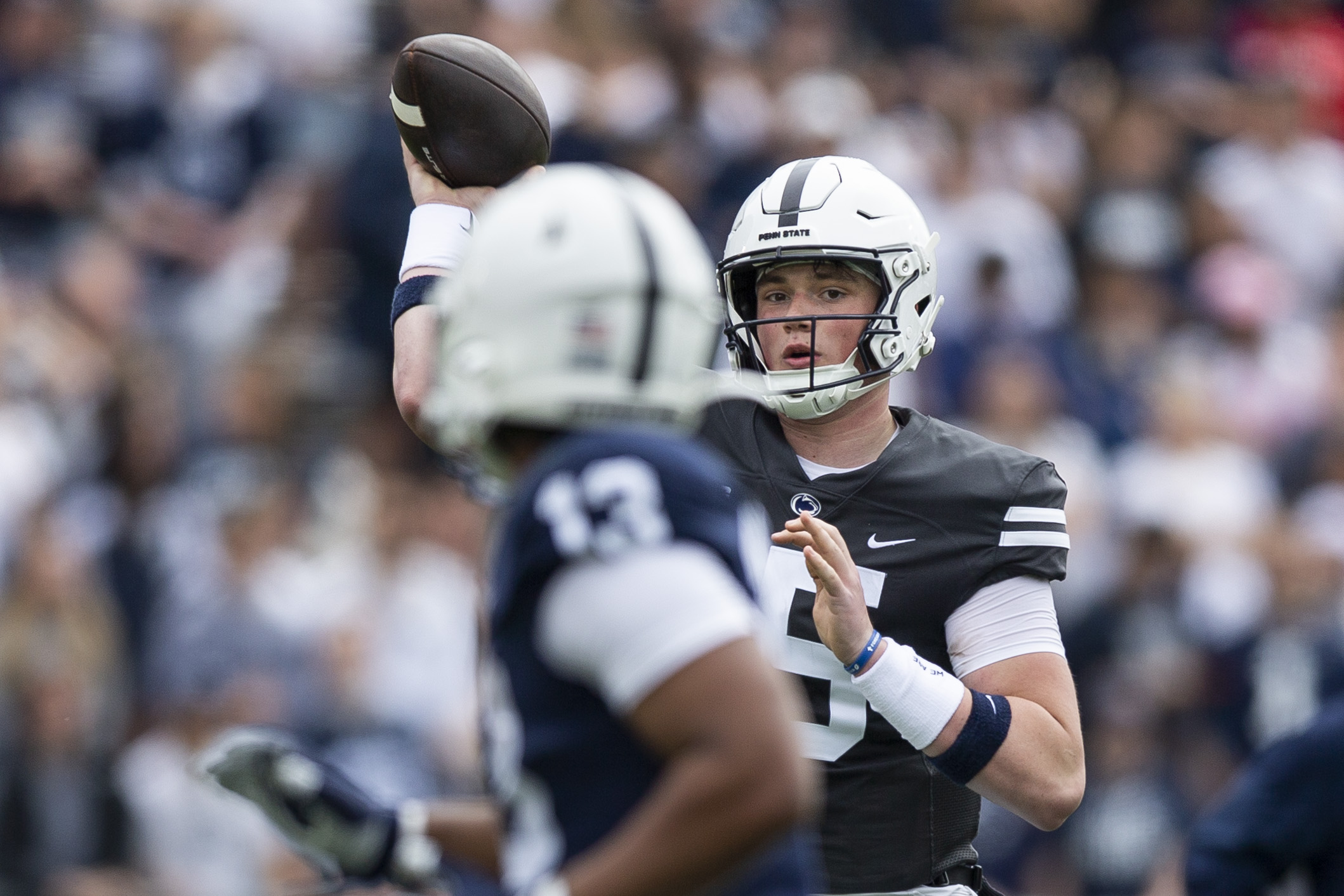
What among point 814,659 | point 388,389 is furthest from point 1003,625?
point 388,389

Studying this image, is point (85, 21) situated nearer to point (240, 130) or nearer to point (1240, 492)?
point (240, 130)

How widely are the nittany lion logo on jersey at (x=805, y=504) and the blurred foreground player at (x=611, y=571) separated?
1102 millimetres

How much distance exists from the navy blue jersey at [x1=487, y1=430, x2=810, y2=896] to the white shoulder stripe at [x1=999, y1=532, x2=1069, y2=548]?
1301mm

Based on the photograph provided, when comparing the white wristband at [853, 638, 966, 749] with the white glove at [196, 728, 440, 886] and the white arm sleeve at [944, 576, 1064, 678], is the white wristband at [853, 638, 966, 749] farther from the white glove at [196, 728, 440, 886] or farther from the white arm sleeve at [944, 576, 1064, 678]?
the white glove at [196, 728, 440, 886]

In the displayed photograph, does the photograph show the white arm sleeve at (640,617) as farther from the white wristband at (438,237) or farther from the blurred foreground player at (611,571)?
the white wristband at (438,237)

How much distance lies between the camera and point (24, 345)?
786cm

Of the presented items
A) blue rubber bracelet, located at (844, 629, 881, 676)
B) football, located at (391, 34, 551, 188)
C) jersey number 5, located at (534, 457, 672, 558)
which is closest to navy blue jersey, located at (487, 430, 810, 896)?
jersey number 5, located at (534, 457, 672, 558)

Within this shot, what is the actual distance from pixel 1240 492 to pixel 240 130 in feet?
16.5

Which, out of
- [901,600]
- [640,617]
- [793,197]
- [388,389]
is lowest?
[388,389]

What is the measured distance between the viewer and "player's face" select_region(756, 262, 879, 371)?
11.8 ft

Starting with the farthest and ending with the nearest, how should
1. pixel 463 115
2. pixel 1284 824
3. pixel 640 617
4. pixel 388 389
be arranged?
pixel 388 389, pixel 1284 824, pixel 463 115, pixel 640 617

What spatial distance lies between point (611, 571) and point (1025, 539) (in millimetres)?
1544

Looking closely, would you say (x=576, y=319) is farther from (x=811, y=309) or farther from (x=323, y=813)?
(x=811, y=309)

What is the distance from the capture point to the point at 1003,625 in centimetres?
342
